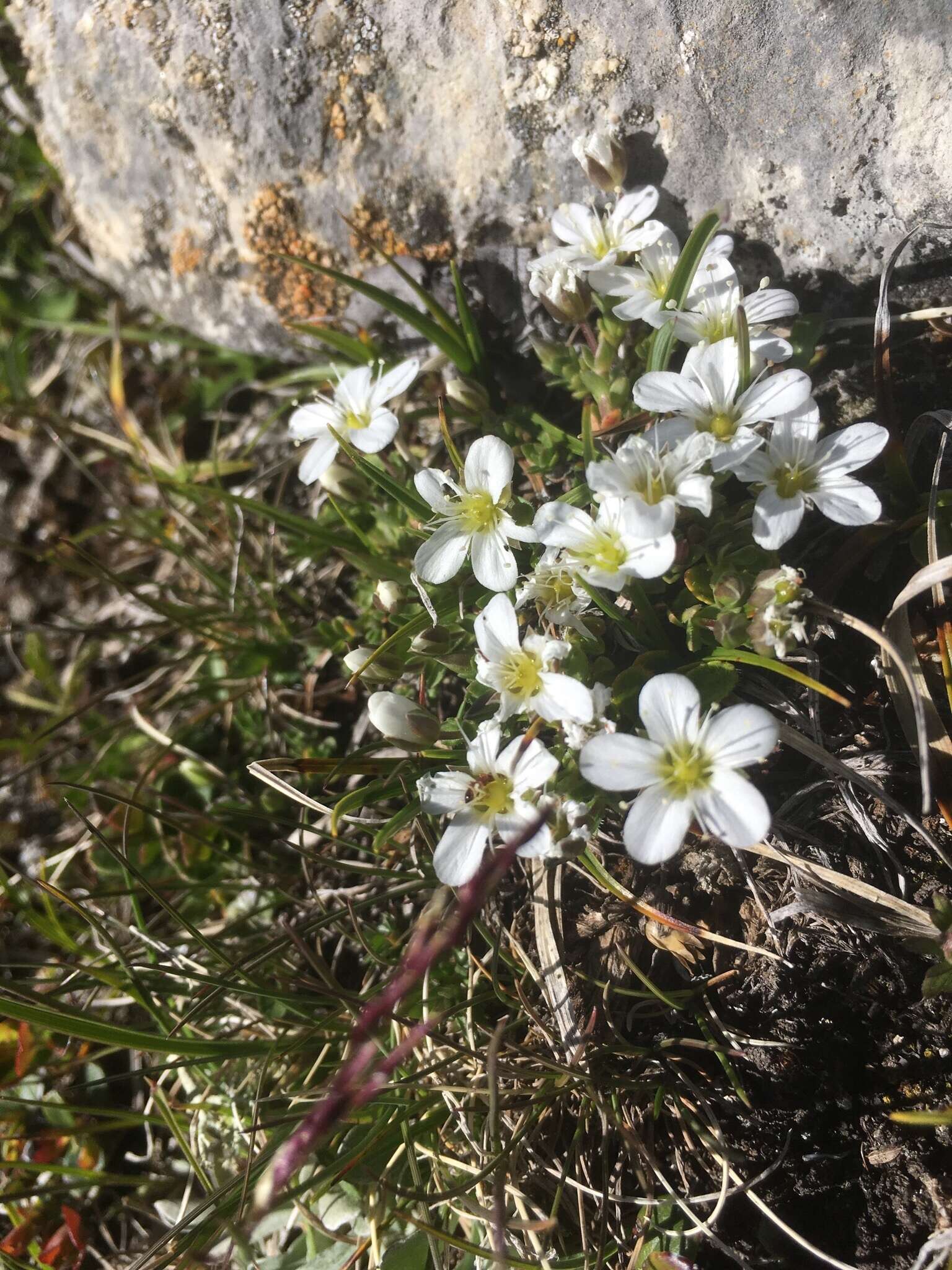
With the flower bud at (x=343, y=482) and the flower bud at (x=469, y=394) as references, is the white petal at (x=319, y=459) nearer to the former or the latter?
the flower bud at (x=343, y=482)

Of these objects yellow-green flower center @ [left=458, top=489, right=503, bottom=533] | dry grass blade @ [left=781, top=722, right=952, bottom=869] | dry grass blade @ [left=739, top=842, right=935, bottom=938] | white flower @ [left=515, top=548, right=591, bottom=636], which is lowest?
dry grass blade @ [left=739, top=842, right=935, bottom=938]

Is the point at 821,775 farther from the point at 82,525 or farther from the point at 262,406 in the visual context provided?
the point at 82,525

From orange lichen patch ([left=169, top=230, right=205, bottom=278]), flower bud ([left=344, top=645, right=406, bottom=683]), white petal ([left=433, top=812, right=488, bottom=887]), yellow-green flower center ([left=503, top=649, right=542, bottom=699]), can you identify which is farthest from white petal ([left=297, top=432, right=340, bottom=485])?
orange lichen patch ([left=169, top=230, right=205, bottom=278])

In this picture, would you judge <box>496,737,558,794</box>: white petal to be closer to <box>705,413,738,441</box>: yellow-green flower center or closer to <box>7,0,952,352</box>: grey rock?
<box>705,413,738,441</box>: yellow-green flower center

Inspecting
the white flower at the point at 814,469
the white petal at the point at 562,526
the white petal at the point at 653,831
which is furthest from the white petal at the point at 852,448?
the white petal at the point at 653,831

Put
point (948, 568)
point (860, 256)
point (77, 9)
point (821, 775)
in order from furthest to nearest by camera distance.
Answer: point (77, 9) → point (860, 256) → point (821, 775) → point (948, 568)

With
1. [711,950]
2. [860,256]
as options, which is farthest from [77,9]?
[711,950]
